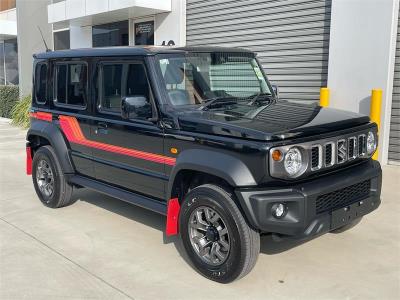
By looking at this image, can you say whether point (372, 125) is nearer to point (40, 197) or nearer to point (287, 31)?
point (40, 197)

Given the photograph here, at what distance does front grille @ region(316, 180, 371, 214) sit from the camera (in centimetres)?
360

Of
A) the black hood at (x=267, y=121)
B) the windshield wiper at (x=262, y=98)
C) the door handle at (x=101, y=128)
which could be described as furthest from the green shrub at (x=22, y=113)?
the black hood at (x=267, y=121)

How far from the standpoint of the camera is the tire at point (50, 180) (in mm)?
5695

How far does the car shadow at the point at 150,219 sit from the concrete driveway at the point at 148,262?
0.5 inches

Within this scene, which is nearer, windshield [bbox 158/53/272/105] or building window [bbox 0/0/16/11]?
windshield [bbox 158/53/272/105]

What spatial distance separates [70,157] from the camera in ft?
18.3

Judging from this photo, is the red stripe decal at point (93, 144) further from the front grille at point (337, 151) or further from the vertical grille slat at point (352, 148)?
the vertical grille slat at point (352, 148)

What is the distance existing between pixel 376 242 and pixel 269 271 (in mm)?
1355

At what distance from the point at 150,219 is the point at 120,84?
1.64 metres

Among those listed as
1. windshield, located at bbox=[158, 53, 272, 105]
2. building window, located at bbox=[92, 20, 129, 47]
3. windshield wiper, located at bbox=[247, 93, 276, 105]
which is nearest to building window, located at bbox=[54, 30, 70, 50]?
building window, located at bbox=[92, 20, 129, 47]

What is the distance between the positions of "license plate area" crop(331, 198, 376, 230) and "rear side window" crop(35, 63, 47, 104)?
3.94 metres

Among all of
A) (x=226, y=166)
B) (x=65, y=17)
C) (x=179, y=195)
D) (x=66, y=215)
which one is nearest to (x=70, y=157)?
(x=66, y=215)

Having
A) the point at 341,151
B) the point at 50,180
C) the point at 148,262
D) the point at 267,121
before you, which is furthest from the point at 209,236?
the point at 50,180

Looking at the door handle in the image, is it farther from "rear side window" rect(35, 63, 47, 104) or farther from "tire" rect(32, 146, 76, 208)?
"rear side window" rect(35, 63, 47, 104)
